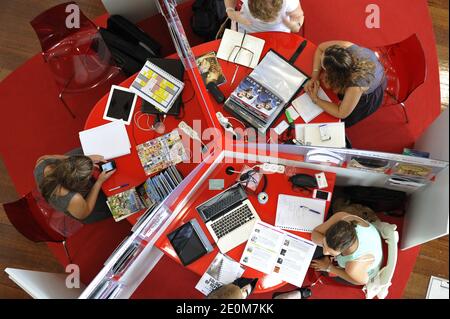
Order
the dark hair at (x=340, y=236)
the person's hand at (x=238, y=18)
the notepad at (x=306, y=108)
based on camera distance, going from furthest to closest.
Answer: the person's hand at (x=238, y=18), the notepad at (x=306, y=108), the dark hair at (x=340, y=236)

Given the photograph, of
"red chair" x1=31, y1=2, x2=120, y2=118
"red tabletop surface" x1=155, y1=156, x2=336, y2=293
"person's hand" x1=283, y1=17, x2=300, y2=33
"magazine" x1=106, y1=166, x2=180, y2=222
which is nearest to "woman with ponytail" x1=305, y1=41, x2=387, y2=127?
"person's hand" x1=283, y1=17, x2=300, y2=33

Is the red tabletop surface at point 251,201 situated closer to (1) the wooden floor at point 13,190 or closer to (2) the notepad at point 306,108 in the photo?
(2) the notepad at point 306,108

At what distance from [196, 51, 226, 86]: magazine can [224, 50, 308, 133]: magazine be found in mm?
167

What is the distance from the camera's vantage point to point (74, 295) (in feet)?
8.39

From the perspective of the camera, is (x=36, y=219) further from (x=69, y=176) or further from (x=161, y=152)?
(x=161, y=152)

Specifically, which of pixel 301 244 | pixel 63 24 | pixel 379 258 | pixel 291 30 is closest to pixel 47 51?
pixel 63 24

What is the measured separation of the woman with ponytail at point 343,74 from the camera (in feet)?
7.97

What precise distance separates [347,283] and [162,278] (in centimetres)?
141

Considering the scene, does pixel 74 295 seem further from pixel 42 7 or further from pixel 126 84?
pixel 42 7

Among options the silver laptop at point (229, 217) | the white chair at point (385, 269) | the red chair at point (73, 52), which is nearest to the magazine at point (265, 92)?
the silver laptop at point (229, 217)

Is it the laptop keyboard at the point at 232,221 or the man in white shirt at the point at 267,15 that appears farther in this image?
the man in white shirt at the point at 267,15

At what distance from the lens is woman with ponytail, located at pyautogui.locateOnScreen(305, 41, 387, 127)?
2428 mm

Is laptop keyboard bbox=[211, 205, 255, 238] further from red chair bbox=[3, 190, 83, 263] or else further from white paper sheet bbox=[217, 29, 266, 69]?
red chair bbox=[3, 190, 83, 263]

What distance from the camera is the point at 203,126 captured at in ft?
8.48
